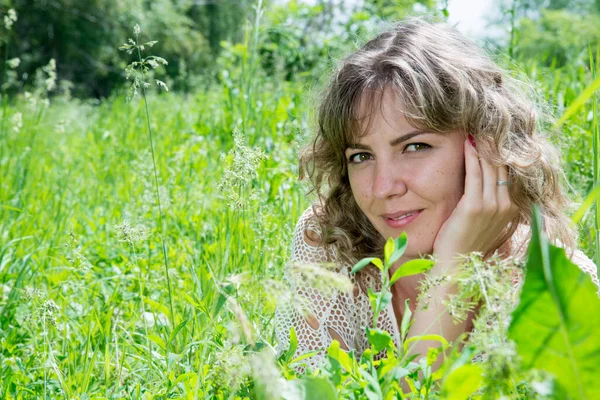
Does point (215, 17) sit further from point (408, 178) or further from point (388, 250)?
point (388, 250)

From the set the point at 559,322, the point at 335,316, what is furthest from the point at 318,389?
the point at 335,316

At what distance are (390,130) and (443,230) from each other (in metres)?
0.32

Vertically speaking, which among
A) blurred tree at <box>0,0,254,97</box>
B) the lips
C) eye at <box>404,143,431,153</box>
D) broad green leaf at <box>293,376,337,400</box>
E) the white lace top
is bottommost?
blurred tree at <box>0,0,254,97</box>

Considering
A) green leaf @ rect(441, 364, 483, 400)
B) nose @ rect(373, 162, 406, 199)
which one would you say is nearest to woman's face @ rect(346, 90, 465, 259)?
nose @ rect(373, 162, 406, 199)

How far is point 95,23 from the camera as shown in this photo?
24797mm

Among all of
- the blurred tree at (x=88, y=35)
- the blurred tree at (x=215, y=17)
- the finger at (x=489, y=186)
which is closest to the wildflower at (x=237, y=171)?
the finger at (x=489, y=186)

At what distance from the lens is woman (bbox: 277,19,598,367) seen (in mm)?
1864

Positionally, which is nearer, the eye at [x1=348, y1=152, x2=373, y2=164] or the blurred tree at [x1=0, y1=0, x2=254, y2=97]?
the eye at [x1=348, y1=152, x2=373, y2=164]

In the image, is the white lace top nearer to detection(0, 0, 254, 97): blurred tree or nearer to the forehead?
the forehead

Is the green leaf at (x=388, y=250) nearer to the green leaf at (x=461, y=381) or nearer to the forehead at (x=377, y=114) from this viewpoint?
the green leaf at (x=461, y=381)

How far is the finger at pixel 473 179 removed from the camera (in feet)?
6.08

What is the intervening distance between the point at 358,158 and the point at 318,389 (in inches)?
58.0

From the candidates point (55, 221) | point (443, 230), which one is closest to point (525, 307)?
point (443, 230)

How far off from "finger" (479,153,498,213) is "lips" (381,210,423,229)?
7.5 inches
